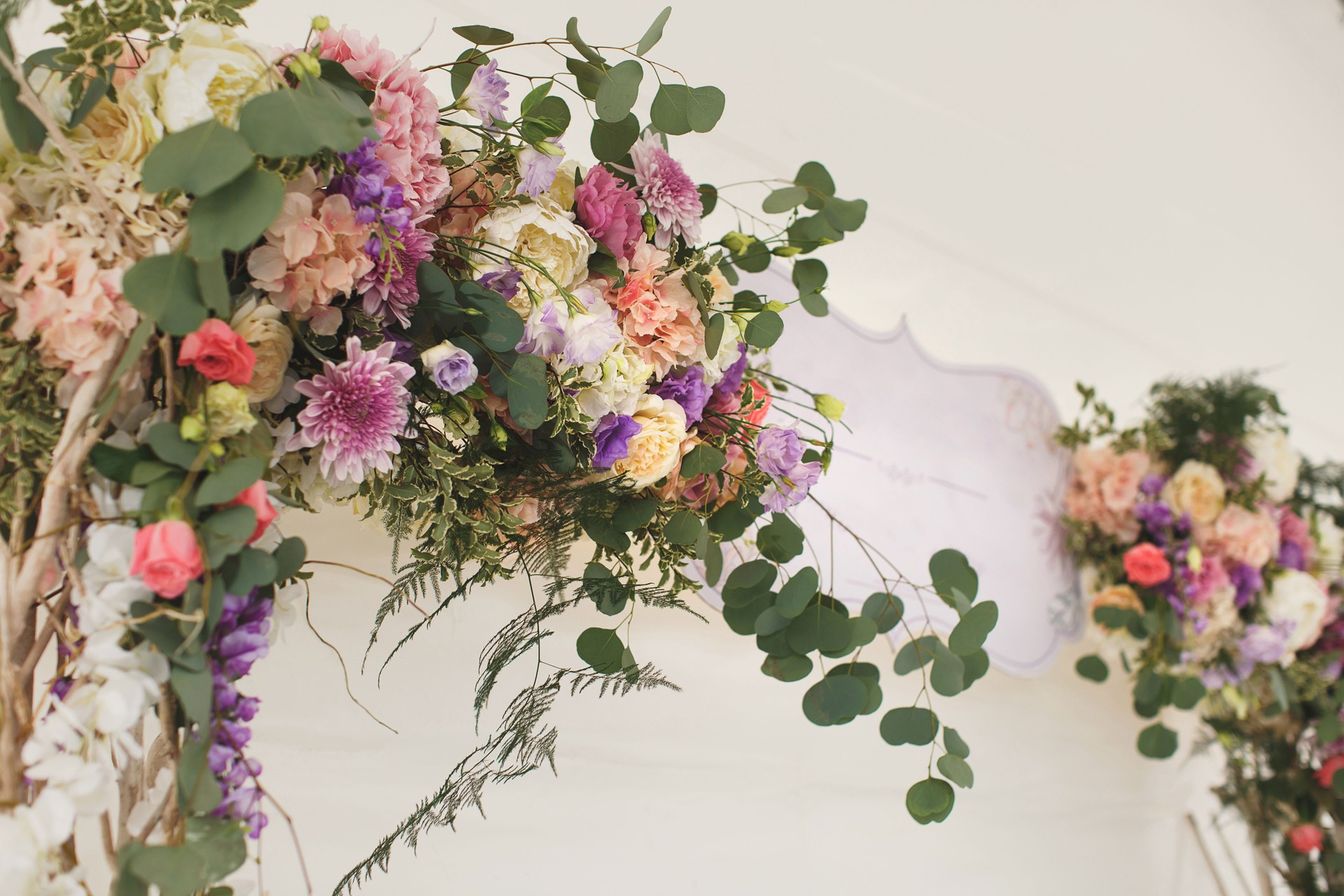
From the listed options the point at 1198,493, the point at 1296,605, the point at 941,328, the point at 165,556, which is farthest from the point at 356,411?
the point at 1296,605

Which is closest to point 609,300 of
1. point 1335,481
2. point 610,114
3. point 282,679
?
point 610,114

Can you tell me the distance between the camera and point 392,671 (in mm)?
982

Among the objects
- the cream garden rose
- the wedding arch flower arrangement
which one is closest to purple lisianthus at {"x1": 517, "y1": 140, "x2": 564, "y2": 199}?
the wedding arch flower arrangement

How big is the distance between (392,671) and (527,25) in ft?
2.81

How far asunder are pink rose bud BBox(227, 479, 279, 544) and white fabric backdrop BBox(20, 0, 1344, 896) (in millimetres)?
394

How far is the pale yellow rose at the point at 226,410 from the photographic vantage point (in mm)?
567

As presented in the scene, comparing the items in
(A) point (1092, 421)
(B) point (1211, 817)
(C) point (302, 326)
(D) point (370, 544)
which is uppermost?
(C) point (302, 326)

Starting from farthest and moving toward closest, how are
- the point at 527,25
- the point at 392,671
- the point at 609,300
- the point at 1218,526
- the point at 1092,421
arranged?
the point at 1092,421 < the point at 1218,526 < the point at 527,25 < the point at 392,671 < the point at 609,300

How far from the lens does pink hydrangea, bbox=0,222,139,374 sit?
56cm

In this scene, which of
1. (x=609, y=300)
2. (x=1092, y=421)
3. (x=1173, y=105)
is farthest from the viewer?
(x=1173, y=105)

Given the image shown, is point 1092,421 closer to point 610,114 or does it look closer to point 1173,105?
point 1173,105

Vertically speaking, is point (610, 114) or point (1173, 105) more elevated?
point (1173, 105)

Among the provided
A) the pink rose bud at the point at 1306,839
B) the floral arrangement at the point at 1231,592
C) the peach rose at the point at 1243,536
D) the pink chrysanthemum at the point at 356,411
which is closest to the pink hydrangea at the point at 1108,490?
the floral arrangement at the point at 1231,592

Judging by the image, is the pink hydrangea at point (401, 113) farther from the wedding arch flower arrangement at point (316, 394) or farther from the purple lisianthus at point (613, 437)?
the purple lisianthus at point (613, 437)
